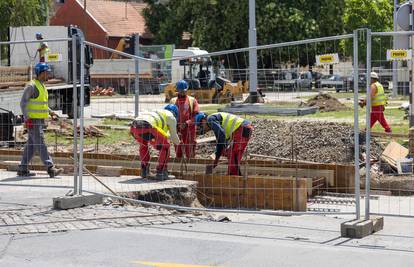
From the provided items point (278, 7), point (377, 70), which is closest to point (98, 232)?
point (377, 70)

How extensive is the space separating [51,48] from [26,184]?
1120 centimetres

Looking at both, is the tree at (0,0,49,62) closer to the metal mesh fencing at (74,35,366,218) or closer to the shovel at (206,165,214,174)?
A: the metal mesh fencing at (74,35,366,218)

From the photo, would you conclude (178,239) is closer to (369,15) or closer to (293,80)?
(293,80)

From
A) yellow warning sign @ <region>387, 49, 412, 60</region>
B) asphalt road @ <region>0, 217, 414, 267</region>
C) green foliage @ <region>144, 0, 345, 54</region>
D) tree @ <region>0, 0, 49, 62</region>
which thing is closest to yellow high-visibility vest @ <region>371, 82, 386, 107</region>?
yellow warning sign @ <region>387, 49, 412, 60</region>

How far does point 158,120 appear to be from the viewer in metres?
11.9

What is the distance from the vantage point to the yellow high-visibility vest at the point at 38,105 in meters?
12.4

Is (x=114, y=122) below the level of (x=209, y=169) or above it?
above

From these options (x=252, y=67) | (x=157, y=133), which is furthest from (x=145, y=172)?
(x=252, y=67)

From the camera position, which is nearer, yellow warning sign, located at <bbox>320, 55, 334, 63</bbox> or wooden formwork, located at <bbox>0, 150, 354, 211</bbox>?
yellow warning sign, located at <bbox>320, 55, 334, 63</bbox>

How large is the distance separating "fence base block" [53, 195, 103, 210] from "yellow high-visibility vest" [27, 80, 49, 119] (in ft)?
8.84

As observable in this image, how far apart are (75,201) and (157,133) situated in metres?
2.25

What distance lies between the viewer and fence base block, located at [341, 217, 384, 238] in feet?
26.7

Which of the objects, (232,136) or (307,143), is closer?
(232,136)

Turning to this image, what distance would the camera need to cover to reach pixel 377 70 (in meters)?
14.0
